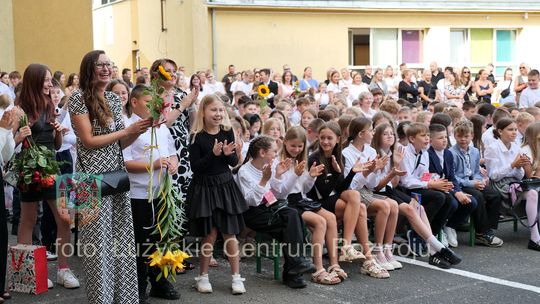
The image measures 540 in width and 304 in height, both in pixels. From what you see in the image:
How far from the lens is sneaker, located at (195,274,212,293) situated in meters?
6.54

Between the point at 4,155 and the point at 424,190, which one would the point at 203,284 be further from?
the point at 424,190

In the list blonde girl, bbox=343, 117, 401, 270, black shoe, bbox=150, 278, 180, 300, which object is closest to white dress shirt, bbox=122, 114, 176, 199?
black shoe, bbox=150, 278, 180, 300

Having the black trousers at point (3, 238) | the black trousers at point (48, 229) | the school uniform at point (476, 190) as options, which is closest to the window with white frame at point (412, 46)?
the school uniform at point (476, 190)

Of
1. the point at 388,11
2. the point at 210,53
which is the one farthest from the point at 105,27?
the point at 388,11

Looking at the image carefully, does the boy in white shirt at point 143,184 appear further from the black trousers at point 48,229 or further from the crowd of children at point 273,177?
the black trousers at point 48,229

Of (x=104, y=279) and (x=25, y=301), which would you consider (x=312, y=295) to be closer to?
(x=104, y=279)

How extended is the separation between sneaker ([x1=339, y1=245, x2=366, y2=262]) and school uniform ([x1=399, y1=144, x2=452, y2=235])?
126cm

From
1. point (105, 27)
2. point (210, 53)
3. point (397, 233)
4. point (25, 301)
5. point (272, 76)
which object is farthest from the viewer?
point (105, 27)

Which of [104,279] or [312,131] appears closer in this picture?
[104,279]

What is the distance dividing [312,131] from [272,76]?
35.4 feet

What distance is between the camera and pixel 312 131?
8477mm

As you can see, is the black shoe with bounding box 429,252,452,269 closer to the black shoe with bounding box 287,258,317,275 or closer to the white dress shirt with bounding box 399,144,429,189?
the white dress shirt with bounding box 399,144,429,189

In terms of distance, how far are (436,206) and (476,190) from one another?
0.91 meters

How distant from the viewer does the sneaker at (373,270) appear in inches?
279
